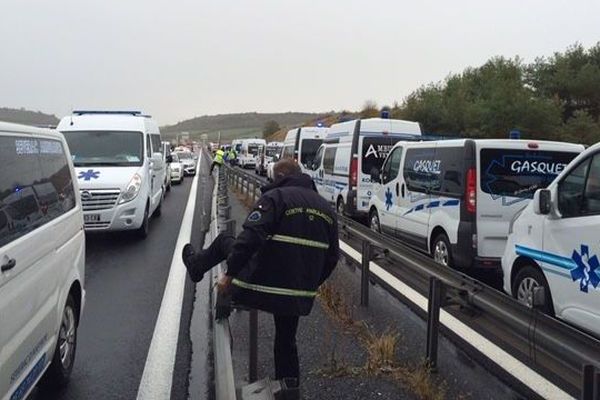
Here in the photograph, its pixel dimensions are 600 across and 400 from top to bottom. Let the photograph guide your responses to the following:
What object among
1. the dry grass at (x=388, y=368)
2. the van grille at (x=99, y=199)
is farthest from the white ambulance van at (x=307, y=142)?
the dry grass at (x=388, y=368)

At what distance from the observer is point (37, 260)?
3564 millimetres

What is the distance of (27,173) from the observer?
12.4 ft

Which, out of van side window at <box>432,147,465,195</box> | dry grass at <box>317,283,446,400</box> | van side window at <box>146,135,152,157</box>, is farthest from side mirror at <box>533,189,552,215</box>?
van side window at <box>146,135,152,157</box>

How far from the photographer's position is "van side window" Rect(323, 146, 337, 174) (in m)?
15.1

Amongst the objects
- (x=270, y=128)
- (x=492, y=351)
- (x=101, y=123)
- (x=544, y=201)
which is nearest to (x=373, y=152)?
(x=101, y=123)

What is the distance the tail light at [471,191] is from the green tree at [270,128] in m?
108

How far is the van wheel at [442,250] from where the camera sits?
8148 mm

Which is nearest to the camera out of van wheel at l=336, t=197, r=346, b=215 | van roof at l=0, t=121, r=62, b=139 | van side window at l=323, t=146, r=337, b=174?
van roof at l=0, t=121, r=62, b=139

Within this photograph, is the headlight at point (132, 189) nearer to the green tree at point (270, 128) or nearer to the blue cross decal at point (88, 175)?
the blue cross decal at point (88, 175)

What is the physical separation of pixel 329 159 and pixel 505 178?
800 cm

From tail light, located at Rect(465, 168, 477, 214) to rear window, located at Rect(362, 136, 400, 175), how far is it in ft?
18.4

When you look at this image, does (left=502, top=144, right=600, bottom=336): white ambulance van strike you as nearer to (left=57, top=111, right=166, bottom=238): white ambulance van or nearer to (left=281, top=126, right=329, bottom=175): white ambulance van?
(left=57, top=111, right=166, bottom=238): white ambulance van

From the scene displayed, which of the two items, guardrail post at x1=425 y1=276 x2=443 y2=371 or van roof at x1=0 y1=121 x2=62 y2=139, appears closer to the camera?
van roof at x1=0 y1=121 x2=62 y2=139

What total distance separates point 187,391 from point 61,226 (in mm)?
1521
